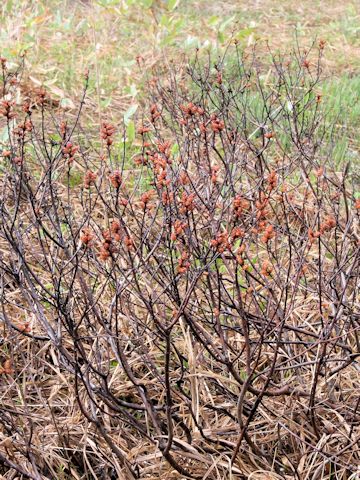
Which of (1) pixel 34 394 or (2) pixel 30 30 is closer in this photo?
(1) pixel 34 394

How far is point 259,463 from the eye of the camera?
7.25 ft

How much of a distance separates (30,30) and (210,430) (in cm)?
412

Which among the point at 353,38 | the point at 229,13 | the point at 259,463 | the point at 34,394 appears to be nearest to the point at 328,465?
the point at 259,463

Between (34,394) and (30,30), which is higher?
(30,30)

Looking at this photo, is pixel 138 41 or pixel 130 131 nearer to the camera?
pixel 130 131

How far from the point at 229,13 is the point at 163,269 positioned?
6589mm

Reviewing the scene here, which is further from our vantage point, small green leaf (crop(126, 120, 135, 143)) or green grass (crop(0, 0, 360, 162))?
green grass (crop(0, 0, 360, 162))

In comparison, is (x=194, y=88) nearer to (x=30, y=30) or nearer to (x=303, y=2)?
(x=30, y=30)

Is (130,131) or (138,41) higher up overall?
(130,131)

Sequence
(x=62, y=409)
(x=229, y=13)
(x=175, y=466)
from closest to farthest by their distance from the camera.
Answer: (x=175, y=466)
(x=62, y=409)
(x=229, y=13)

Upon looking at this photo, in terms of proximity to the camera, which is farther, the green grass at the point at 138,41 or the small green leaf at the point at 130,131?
the green grass at the point at 138,41

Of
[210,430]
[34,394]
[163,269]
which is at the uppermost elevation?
[163,269]

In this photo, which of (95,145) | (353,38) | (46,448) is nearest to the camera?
(46,448)

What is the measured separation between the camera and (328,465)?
7.14ft
